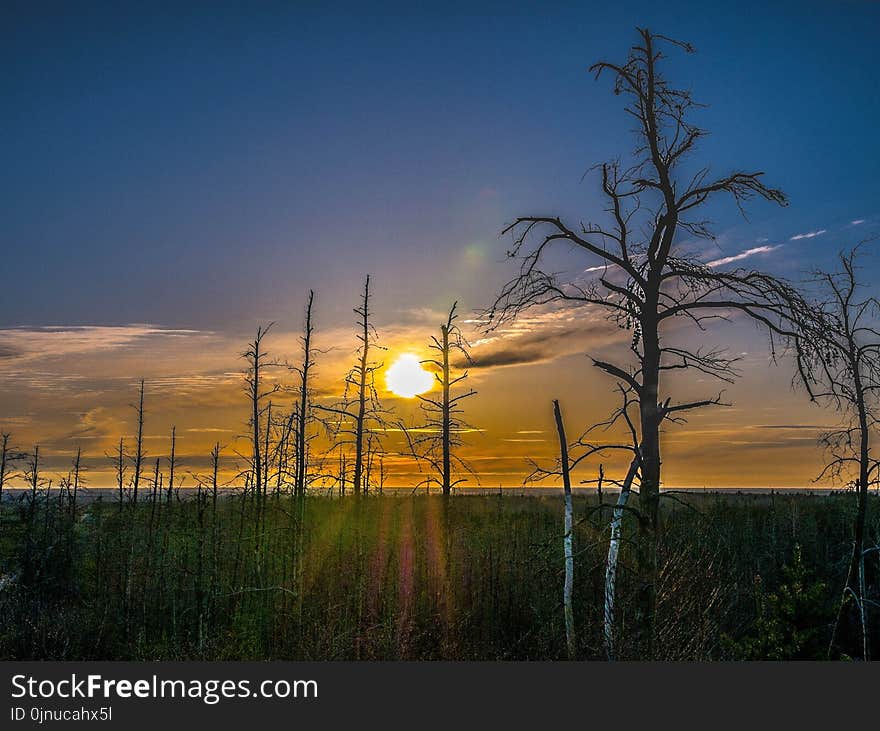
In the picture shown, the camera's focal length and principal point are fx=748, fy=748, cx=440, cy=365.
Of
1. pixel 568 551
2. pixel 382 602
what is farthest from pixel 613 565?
pixel 382 602

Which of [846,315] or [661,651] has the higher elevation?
[846,315]

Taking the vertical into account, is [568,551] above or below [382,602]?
above

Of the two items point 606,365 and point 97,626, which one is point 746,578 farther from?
point 97,626

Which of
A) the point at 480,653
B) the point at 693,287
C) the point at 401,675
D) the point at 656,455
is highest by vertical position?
the point at 693,287

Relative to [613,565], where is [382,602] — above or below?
below

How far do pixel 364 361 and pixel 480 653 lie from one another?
2078 cm

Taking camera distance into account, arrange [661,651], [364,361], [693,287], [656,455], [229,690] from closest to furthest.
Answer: [229,690] < [661,651] < [656,455] < [693,287] < [364,361]

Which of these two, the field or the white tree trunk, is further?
the field

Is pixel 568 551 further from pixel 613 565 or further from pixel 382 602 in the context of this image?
pixel 382 602

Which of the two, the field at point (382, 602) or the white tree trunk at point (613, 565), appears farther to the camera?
the field at point (382, 602)

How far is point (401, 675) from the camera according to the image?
961 centimetres

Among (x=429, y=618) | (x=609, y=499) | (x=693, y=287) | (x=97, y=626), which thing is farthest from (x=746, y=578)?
(x=609, y=499)

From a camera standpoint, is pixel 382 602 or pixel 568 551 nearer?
pixel 568 551

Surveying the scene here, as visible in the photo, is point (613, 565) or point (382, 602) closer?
point (613, 565)
